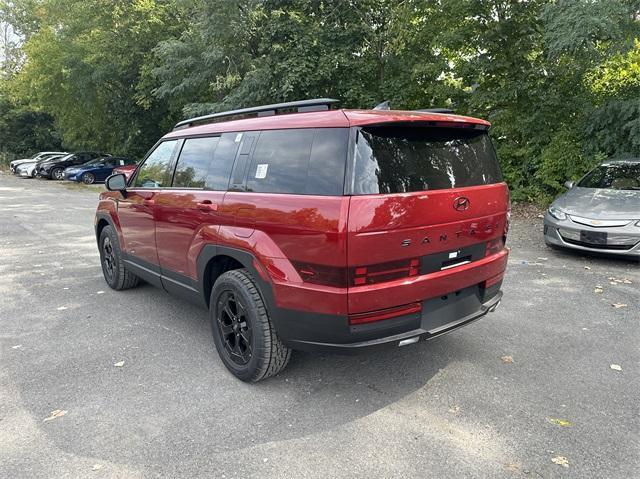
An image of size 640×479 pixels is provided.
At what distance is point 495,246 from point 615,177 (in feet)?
16.4

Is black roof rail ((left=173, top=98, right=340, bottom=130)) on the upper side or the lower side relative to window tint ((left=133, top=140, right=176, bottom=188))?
upper

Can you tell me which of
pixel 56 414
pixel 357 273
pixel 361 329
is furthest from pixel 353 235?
pixel 56 414

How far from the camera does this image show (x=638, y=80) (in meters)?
10.1

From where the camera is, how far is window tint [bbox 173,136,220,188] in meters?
3.79

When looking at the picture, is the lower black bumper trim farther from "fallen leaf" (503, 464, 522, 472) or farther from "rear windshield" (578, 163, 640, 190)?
"rear windshield" (578, 163, 640, 190)

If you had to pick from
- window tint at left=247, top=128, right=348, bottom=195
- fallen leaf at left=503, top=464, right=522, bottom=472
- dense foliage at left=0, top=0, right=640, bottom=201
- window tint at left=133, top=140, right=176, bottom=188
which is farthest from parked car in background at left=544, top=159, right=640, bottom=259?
window tint at left=133, top=140, right=176, bottom=188

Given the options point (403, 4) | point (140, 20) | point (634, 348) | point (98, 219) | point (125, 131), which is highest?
point (140, 20)

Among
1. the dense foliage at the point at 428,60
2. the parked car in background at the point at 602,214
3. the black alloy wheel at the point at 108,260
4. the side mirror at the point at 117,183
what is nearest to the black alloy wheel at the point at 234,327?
the side mirror at the point at 117,183

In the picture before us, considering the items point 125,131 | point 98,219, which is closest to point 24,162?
point 125,131

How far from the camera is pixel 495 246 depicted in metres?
3.45

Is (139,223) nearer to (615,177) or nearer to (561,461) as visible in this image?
(561,461)

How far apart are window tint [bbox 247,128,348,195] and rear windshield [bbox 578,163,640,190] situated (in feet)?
19.5

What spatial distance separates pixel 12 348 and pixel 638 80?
481 inches

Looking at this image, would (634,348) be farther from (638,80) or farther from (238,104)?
(238,104)
